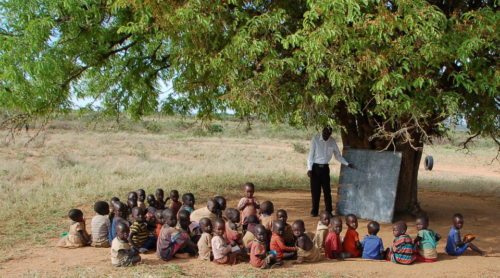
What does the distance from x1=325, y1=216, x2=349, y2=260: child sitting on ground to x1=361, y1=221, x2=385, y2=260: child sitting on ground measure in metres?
0.26

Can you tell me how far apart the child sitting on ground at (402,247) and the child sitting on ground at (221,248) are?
2026mm

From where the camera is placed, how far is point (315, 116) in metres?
7.16

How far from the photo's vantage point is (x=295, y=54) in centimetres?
664

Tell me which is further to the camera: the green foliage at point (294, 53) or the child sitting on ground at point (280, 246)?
the child sitting on ground at point (280, 246)

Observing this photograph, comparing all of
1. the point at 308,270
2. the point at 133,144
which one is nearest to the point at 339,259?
the point at 308,270

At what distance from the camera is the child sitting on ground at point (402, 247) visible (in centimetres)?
657

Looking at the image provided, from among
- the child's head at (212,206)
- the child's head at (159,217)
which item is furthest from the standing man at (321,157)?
the child's head at (159,217)

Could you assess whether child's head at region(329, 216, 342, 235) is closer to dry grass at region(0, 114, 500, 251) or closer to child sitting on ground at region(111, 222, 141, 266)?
dry grass at region(0, 114, 500, 251)

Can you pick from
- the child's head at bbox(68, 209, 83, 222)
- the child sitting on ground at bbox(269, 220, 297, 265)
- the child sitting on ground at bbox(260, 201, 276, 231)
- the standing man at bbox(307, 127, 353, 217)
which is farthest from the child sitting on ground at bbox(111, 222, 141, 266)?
the standing man at bbox(307, 127, 353, 217)

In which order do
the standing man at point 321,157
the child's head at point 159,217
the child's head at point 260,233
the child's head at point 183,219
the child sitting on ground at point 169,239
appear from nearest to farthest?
the child's head at point 260,233 → the child sitting on ground at point 169,239 → the child's head at point 183,219 → the child's head at point 159,217 → the standing man at point 321,157

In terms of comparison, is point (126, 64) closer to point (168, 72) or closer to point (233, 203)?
point (168, 72)

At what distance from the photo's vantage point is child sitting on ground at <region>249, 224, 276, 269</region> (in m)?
6.35

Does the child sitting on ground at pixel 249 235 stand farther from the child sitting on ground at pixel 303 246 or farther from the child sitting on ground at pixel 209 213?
the child sitting on ground at pixel 209 213

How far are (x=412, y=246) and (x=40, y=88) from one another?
5924 millimetres
